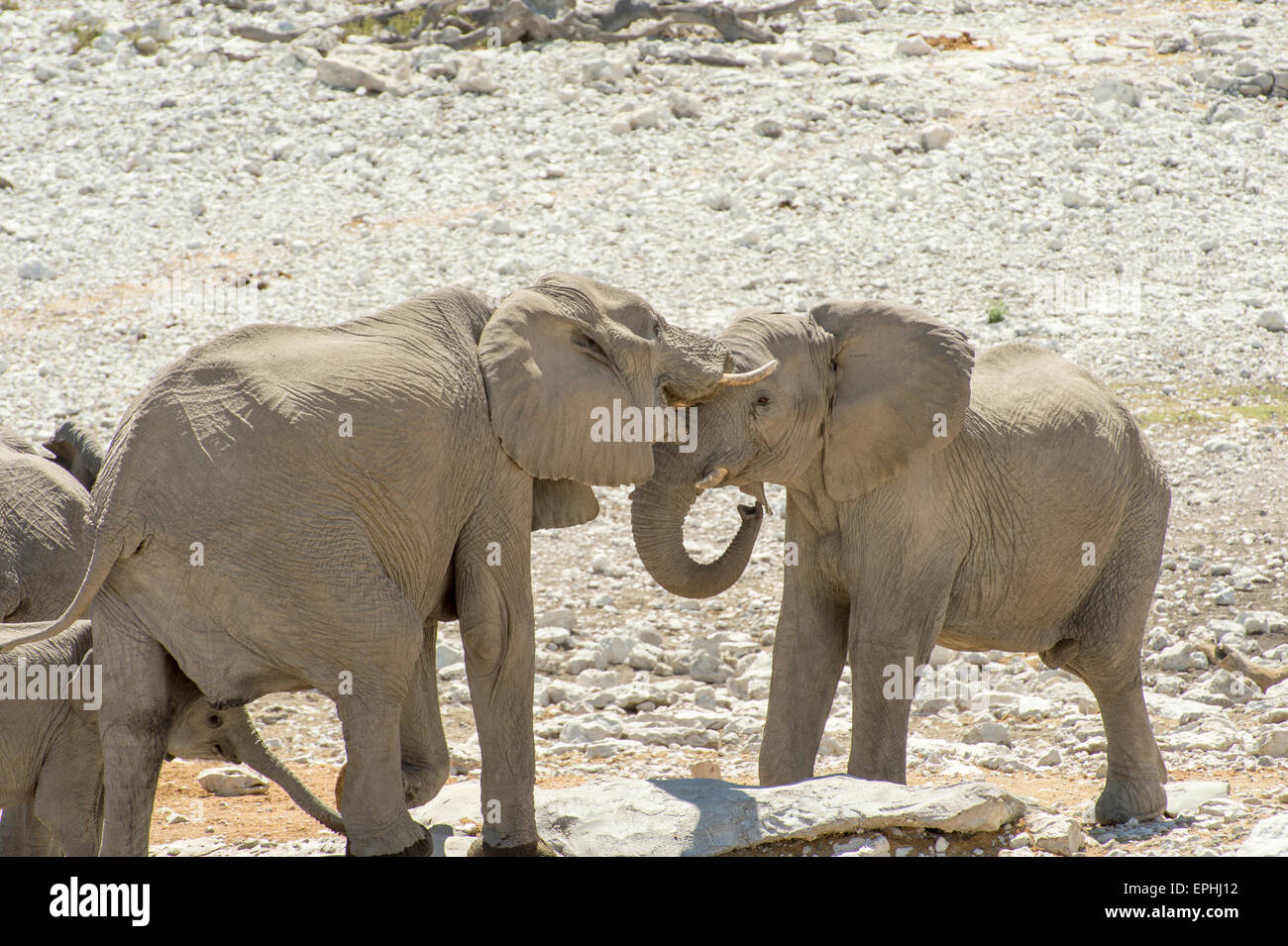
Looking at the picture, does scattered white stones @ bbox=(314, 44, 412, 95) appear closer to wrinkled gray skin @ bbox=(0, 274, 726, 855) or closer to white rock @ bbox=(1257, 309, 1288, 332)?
white rock @ bbox=(1257, 309, 1288, 332)

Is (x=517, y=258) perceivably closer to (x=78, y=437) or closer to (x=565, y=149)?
(x=565, y=149)

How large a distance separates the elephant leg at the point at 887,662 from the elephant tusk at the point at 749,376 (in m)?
1.09

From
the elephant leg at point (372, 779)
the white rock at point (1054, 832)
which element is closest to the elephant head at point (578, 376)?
the elephant leg at point (372, 779)

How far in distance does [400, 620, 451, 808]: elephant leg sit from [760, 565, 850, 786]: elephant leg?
5.24 ft

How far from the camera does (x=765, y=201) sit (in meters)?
18.6

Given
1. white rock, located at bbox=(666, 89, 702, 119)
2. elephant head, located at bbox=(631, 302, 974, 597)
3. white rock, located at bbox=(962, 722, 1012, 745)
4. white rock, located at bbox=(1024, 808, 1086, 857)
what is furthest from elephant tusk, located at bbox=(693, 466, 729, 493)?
white rock, located at bbox=(666, 89, 702, 119)

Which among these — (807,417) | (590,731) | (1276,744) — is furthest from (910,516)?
(590,731)

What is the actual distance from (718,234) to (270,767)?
454 inches

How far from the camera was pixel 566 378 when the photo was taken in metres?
6.84

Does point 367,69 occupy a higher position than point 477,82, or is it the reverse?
A: point 367,69

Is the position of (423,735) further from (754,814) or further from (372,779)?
(754,814)

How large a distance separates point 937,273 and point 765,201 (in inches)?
97.4

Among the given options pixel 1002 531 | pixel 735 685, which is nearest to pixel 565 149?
pixel 735 685

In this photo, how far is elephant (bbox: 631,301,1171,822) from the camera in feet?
24.6
